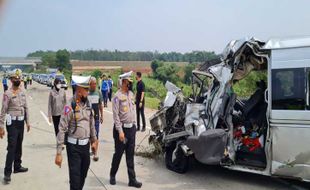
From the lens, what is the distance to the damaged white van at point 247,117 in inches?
232

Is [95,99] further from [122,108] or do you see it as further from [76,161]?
[76,161]

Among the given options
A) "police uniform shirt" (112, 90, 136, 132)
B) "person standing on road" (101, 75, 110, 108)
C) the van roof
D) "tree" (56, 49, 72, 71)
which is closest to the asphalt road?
"police uniform shirt" (112, 90, 136, 132)

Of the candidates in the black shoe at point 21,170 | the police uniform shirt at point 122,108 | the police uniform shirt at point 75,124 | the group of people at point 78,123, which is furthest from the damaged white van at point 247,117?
the black shoe at point 21,170

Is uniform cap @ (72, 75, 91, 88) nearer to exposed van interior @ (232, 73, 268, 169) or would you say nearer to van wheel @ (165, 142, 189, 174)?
van wheel @ (165, 142, 189, 174)

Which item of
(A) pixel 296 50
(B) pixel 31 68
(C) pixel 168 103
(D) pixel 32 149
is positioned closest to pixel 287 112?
(A) pixel 296 50

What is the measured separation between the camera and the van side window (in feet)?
19.3

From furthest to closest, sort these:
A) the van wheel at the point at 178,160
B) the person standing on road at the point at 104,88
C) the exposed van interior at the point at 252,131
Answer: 1. the person standing on road at the point at 104,88
2. the van wheel at the point at 178,160
3. the exposed van interior at the point at 252,131

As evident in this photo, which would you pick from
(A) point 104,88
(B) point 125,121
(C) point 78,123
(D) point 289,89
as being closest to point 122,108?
(B) point 125,121

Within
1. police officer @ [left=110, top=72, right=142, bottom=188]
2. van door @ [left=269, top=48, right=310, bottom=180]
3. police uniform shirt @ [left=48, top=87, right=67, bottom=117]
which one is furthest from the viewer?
police uniform shirt @ [left=48, top=87, right=67, bottom=117]

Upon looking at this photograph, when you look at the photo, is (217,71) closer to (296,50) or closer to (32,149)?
(296,50)

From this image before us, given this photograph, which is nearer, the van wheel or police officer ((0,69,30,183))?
police officer ((0,69,30,183))

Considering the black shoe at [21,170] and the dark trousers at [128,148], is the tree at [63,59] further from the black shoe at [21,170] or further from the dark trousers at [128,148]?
the dark trousers at [128,148]

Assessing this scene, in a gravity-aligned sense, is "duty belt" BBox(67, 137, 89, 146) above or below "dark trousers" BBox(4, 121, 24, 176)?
above

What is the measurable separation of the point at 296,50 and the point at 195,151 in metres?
2.33
